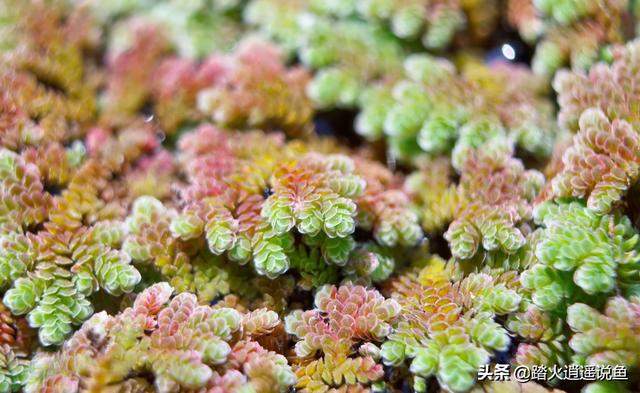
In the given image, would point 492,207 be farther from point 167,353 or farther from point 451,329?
point 167,353

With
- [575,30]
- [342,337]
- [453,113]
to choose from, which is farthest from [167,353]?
[575,30]

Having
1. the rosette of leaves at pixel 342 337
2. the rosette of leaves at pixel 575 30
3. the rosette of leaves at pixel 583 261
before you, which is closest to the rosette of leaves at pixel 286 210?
the rosette of leaves at pixel 342 337

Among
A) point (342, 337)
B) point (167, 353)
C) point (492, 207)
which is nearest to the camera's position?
point (167, 353)

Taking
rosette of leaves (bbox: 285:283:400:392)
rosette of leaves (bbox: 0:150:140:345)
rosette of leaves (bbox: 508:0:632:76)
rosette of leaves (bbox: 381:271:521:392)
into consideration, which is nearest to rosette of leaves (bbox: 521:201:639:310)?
rosette of leaves (bbox: 381:271:521:392)

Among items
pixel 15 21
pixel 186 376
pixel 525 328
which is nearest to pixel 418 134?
pixel 525 328

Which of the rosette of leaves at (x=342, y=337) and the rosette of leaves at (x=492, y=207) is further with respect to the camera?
the rosette of leaves at (x=492, y=207)

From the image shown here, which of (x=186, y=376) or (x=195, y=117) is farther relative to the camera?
(x=195, y=117)

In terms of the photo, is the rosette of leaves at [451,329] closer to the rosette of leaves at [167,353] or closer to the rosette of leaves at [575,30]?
the rosette of leaves at [167,353]

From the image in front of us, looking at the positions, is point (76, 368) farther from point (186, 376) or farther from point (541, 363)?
point (541, 363)

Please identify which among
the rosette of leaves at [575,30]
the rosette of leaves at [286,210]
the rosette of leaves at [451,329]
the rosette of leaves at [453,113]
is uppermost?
the rosette of leaves at [575,30]

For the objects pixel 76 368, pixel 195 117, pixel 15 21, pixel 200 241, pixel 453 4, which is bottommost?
pixel 76 368

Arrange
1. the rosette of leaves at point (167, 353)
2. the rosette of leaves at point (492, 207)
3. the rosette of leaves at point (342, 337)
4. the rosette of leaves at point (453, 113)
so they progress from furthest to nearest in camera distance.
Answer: the rosette of leaves at point (453, 113)
the rosette of leaves at point (492, 207)
the rosette of leaves at point (342, 337)
the rosette of leaves at point (167, 353)
